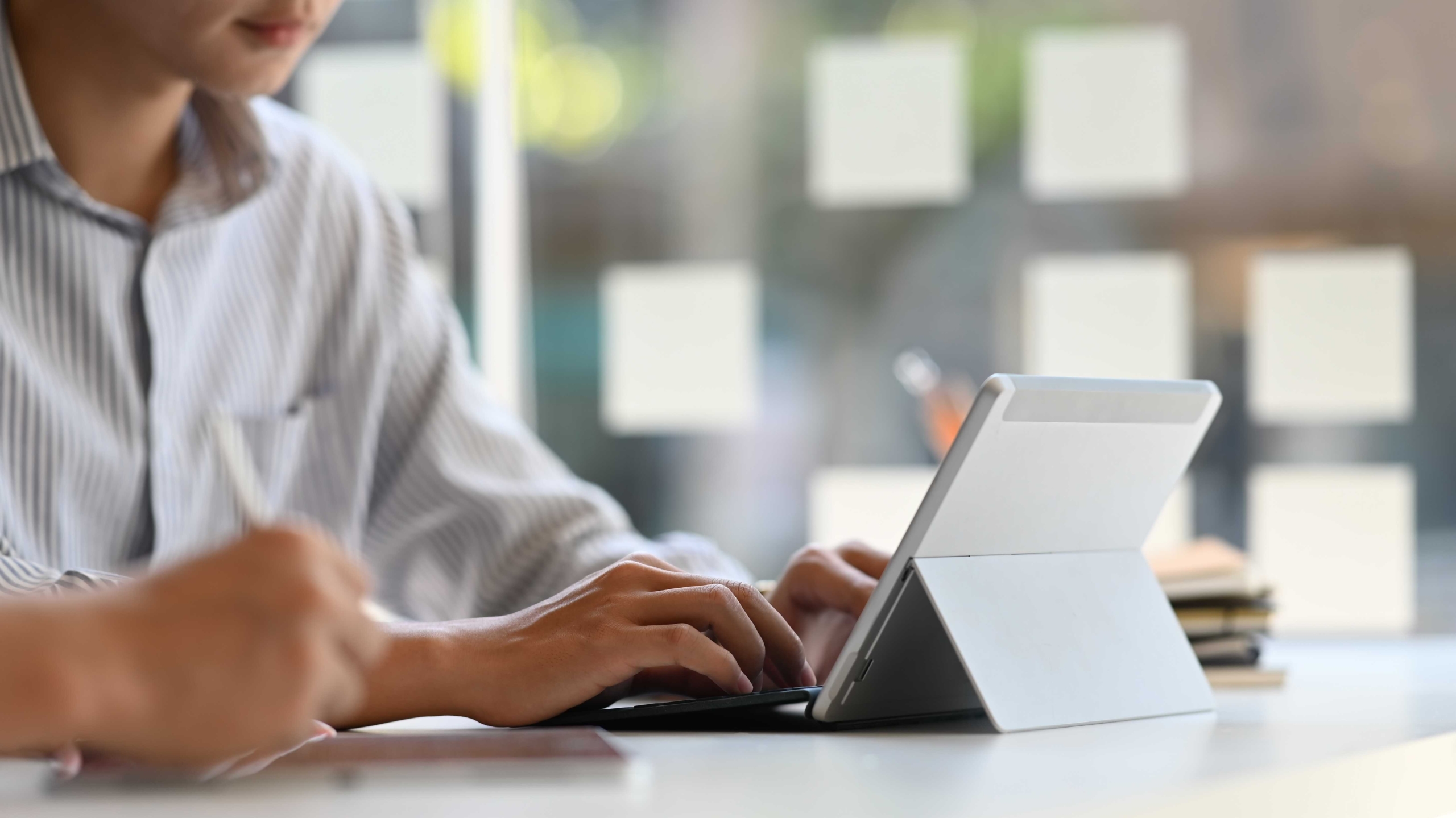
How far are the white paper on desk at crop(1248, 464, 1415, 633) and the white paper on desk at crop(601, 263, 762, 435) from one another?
732mm

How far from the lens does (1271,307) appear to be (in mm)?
1969

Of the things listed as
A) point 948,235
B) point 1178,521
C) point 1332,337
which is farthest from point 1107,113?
point 1178,521

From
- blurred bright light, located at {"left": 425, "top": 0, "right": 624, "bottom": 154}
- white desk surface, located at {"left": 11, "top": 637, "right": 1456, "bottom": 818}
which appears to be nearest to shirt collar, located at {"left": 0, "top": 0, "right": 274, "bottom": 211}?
white desk surface, located at {"left": 11, "top": 637, "right": 1456, "bottom": 818}

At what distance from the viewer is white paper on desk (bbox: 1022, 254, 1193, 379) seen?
6.58 feet

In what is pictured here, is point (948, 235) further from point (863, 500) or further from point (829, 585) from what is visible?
point (829, 585)

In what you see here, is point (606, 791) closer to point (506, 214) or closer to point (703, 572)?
point (703, 572)

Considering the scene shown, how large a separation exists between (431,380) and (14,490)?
0.40 metres

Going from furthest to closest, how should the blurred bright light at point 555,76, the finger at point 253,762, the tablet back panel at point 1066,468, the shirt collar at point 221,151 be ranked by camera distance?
the blurred bright light at point 555,76
the shirt collar at point 221,151
the tablet back panel at point 1066,468
the finger at point 253,762

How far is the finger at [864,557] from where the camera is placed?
89 centimetres

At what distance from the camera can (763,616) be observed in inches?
Answer: 30.3

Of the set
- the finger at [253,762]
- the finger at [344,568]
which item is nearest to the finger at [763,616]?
the finger at [253,762]

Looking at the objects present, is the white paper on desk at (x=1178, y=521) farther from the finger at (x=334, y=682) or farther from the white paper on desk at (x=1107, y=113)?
A: the finger at (x=334, y=682)

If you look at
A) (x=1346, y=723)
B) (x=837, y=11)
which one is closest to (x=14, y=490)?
(x=1346, y=723)

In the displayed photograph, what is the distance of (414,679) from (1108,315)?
149 cm
